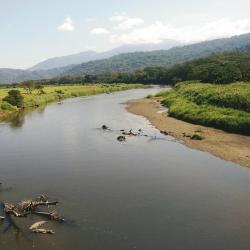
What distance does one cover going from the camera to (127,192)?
100 feet

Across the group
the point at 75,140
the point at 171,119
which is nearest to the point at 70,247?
the point at 75,140

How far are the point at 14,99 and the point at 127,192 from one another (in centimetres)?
7716

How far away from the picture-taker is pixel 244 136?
50.0 m

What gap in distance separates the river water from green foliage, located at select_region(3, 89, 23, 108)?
46.9m

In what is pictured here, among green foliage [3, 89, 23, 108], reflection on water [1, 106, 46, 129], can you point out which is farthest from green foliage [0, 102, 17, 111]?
green foliage [3, 89, 23, 108]

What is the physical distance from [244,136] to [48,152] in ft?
85.5

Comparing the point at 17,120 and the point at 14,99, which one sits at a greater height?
the point at 14,99

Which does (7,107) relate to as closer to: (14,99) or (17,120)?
(14,99)

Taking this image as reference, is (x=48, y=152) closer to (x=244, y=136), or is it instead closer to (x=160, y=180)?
(x=160, y=180)

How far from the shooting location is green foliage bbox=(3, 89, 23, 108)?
3907 inches

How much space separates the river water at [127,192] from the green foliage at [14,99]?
154ft

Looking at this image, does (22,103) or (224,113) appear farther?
(22,103)

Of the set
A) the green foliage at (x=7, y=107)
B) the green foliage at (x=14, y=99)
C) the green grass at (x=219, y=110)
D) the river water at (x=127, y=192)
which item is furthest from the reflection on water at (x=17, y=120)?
the green grass at (x=219, y=110)

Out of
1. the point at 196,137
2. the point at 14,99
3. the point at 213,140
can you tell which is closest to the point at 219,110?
the point at 196,137
